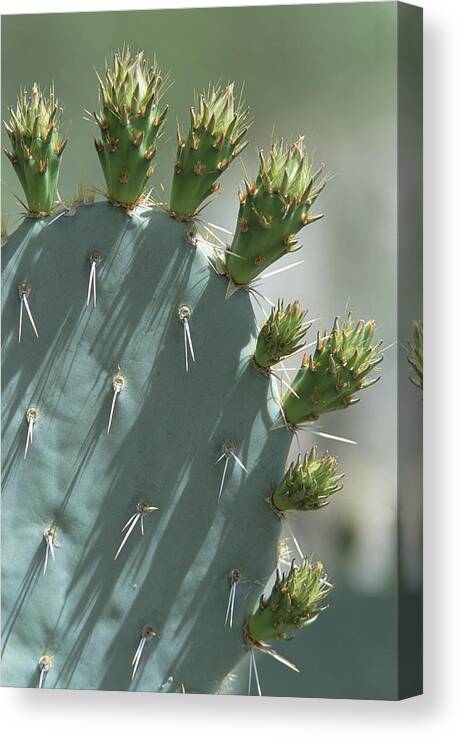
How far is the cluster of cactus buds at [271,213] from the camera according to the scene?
3955mm

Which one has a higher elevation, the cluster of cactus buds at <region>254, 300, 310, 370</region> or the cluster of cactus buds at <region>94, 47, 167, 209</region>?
the cluster of cactus buds at <region>94, 47, 167, 209</region>

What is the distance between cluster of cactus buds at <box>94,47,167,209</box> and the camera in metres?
4.02

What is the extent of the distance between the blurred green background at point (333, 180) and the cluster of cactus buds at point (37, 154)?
106mm

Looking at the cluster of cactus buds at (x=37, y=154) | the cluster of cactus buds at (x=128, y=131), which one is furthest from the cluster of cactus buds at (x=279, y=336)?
the cluster of cactus buds at (x=37, y=154)

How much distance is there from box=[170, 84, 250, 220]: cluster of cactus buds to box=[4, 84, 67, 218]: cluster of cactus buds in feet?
0.92

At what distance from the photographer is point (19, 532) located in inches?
163

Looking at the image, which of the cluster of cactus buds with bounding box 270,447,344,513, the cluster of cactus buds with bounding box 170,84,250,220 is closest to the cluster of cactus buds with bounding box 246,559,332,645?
the cluster of cactus buds with bounding box 270,447,344,513

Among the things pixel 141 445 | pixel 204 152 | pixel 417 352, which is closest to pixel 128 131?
pixel 204 152

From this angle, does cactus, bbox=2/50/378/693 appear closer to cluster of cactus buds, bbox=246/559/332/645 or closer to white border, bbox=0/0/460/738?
cluster of cactus buds, bbox=246/559/332/645

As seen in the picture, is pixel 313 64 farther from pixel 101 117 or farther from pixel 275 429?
pixel 275 429

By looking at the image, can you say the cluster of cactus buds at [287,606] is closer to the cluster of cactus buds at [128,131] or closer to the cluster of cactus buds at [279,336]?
the cluster of cactus buds at [279,336]

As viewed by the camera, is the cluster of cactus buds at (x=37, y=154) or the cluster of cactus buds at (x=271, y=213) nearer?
the cluster of cactus buds at (x=271, y=213)

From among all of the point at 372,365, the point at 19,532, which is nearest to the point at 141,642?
the point at 19,532

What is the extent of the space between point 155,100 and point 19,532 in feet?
3.31
